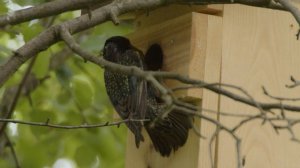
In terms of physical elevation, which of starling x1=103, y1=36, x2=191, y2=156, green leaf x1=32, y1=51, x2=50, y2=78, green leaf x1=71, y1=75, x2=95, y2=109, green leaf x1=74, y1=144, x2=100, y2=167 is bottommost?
green leaf x1=74, y1=144, x2=100, y2=167

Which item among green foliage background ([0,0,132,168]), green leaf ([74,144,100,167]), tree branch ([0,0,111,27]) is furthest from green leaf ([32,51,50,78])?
tree branch ([0,0,111,27])

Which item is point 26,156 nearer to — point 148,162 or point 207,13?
point 148,162

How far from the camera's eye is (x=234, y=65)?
436 cm

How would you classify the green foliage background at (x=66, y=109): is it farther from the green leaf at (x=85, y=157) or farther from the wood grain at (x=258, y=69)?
the wood grain at (x=258, y=69)

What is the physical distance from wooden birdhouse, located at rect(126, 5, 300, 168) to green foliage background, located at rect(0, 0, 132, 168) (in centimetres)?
116

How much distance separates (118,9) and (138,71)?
0.77m

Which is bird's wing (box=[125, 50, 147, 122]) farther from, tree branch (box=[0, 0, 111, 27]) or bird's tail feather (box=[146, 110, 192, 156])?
tree branch (box=[0, 0, 111, 27])

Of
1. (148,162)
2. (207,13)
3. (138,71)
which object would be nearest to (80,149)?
(148,162)

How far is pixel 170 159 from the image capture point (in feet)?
14.8

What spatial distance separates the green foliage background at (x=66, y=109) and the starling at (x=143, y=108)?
2.85 feet

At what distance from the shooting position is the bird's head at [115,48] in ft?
15.5

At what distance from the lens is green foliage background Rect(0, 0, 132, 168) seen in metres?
5.92

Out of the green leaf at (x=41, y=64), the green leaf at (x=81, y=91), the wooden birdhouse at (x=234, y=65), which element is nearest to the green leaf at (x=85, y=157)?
the green leaf at (x=81, y=91)

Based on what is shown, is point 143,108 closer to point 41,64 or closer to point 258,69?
point 258,69
